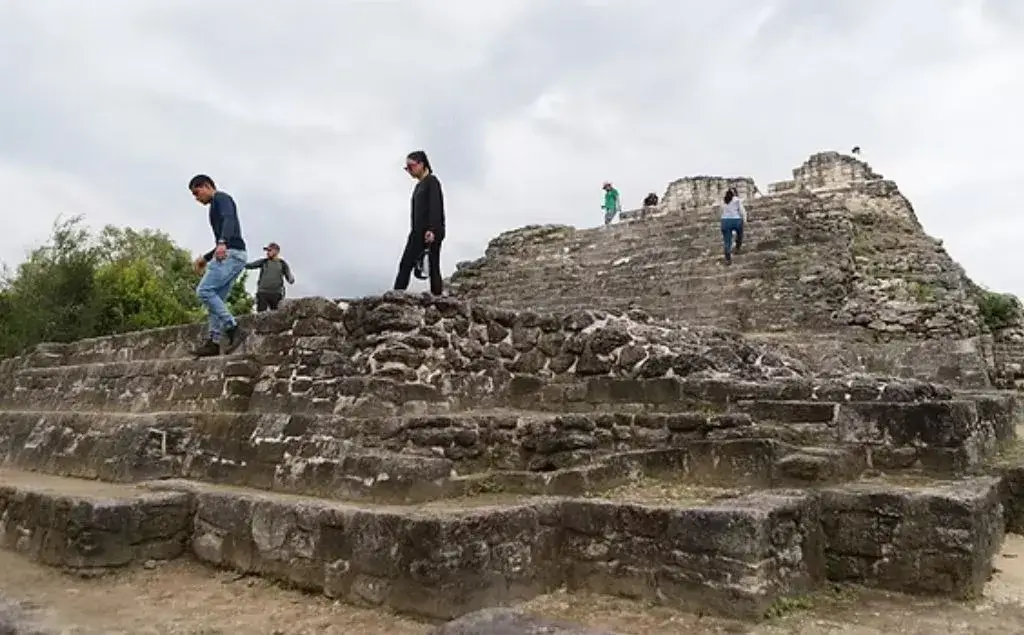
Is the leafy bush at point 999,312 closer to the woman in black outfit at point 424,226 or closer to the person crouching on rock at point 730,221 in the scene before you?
the person crouching on rock at point 730,221

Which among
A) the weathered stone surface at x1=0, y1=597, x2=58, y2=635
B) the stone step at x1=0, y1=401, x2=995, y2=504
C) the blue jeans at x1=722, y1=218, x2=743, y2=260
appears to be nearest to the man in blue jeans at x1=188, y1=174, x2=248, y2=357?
the stone step at x1=0, y1=401, x2=995, y2=504

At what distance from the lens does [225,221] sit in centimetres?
738

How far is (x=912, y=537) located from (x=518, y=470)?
7.89ft

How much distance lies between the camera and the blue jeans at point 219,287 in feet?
24.0

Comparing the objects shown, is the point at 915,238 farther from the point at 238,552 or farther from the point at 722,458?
the point at 238,552

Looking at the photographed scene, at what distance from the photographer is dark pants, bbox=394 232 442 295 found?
6.95 m

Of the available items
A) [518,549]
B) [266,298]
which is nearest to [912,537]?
[518,549]

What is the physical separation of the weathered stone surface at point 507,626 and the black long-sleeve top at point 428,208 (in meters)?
4.07

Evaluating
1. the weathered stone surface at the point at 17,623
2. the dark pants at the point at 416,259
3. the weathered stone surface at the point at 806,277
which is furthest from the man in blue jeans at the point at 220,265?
the weathered stone surface at the point at 806,277

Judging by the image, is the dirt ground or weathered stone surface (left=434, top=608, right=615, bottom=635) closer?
Answer: weathered stone surface (left=434, top=608, right=615, bottom=635)

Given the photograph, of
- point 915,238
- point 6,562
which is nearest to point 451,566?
point 6,562

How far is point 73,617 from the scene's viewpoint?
14.5 feet

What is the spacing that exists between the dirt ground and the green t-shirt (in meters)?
16.1

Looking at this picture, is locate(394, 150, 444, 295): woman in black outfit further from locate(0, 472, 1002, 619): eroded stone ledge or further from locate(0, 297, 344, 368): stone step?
locate(0, 472, 1002, 619): eroded stone ledge
